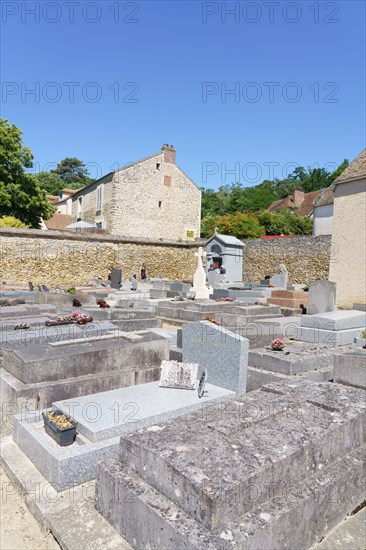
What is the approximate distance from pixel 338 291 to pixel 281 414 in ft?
45.2

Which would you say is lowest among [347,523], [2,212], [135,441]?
[347,523]

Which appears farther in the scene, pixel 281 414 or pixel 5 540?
pixel 281 414

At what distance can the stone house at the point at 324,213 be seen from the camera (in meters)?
29.4

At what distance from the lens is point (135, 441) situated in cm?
290

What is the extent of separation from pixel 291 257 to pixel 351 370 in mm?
20694

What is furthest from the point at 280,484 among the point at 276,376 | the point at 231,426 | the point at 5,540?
the point at 276,376

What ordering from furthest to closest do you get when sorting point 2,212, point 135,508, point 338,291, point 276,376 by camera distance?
1. point 2,212
2. point 338,291
3. point 276,376
4. point 135,508

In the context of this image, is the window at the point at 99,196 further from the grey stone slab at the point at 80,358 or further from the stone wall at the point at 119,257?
the grey stone slab at the point at 80,358

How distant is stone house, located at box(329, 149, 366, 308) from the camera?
15133 mm

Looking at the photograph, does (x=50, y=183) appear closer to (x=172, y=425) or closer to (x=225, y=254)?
(x=225, y=254)

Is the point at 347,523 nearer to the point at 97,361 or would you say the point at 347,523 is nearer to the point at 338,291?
the point at 97,361

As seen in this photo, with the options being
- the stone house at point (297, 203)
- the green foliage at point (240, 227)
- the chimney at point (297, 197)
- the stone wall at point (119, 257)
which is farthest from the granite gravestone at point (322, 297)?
the chimney at point (297, 197)

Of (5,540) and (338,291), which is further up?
(338,291)

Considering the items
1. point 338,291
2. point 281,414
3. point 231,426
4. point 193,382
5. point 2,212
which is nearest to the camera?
point 231,426
